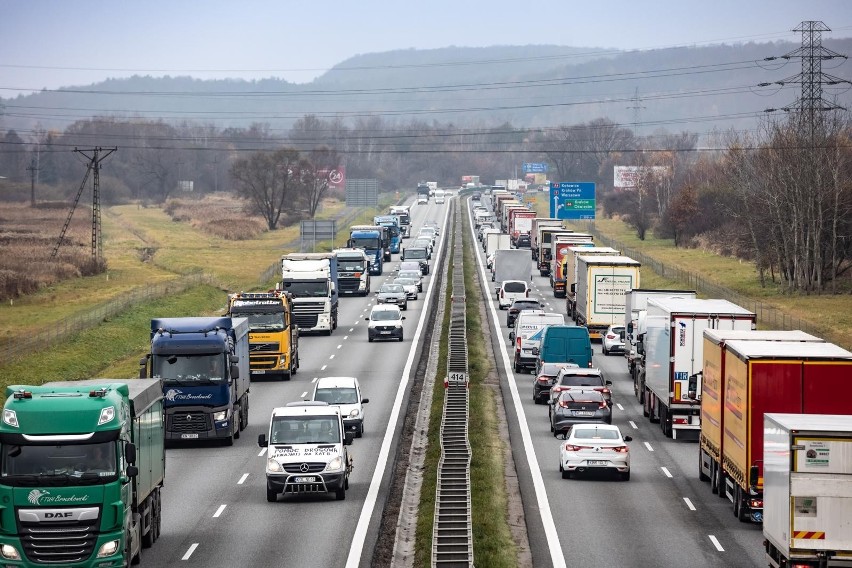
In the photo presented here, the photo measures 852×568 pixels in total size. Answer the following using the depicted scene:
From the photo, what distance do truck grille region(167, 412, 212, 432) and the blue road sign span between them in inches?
3439

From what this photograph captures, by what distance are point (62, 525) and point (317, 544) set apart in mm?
5662

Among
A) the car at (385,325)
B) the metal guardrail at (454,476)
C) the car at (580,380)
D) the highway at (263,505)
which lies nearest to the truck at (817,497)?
the metal guardrail at (454,476)

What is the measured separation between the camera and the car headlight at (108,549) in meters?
22.3

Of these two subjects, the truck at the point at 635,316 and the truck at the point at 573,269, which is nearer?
the truck at the point at 635,316

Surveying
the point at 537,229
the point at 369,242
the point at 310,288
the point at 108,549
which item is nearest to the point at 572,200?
the point at 537,229

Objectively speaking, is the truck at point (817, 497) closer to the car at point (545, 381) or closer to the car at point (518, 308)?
the car at point (545, 381)

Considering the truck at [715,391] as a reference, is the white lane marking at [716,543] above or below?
below

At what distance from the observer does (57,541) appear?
72.6ft

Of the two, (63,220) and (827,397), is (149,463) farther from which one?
(63,220)

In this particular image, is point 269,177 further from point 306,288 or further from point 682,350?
point 682,350

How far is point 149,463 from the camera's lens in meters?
25.6

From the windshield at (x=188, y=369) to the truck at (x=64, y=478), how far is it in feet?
46.2

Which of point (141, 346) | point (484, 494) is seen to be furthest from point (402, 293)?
point (484, 494)

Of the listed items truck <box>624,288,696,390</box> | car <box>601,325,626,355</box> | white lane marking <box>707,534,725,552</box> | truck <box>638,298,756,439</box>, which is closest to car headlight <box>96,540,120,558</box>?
white lane marking <box>707,534,725,552</box>
